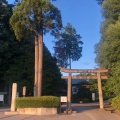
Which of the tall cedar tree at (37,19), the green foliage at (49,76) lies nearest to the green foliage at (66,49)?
the green foliage at (49,76)

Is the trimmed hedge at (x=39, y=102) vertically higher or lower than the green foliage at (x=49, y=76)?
lower

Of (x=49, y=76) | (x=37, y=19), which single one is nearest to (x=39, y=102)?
(x=37, y=19)

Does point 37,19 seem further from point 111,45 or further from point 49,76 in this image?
point 49,76

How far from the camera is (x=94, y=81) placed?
29.7 m

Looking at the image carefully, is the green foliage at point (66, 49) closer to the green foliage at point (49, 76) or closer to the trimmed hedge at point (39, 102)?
the green foliage at point (49, 76)

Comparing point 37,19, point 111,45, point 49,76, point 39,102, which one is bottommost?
point 39,102

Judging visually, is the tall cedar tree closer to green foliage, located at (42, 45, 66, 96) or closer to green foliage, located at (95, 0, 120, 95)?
green foliage, located at (95, 0, 120, 95)

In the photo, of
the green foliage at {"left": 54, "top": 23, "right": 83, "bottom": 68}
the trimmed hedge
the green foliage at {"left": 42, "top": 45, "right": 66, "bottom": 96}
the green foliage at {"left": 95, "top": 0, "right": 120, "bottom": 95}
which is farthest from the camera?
the green foliage at {"left": 54, "top": 23, "right": 83, "bottom": 68}

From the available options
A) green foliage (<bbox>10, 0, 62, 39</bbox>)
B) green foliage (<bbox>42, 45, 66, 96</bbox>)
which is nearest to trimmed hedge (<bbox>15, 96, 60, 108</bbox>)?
green foliage (<bbox>10, 0, 62, 39</bbox>)

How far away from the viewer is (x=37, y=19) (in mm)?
28172

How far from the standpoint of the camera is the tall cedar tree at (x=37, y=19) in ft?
91.7

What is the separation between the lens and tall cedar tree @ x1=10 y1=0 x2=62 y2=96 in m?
28.0

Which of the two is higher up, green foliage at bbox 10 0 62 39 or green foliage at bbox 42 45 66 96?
green foliage at bbox 10 0 62 39

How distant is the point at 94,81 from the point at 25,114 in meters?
9.93
